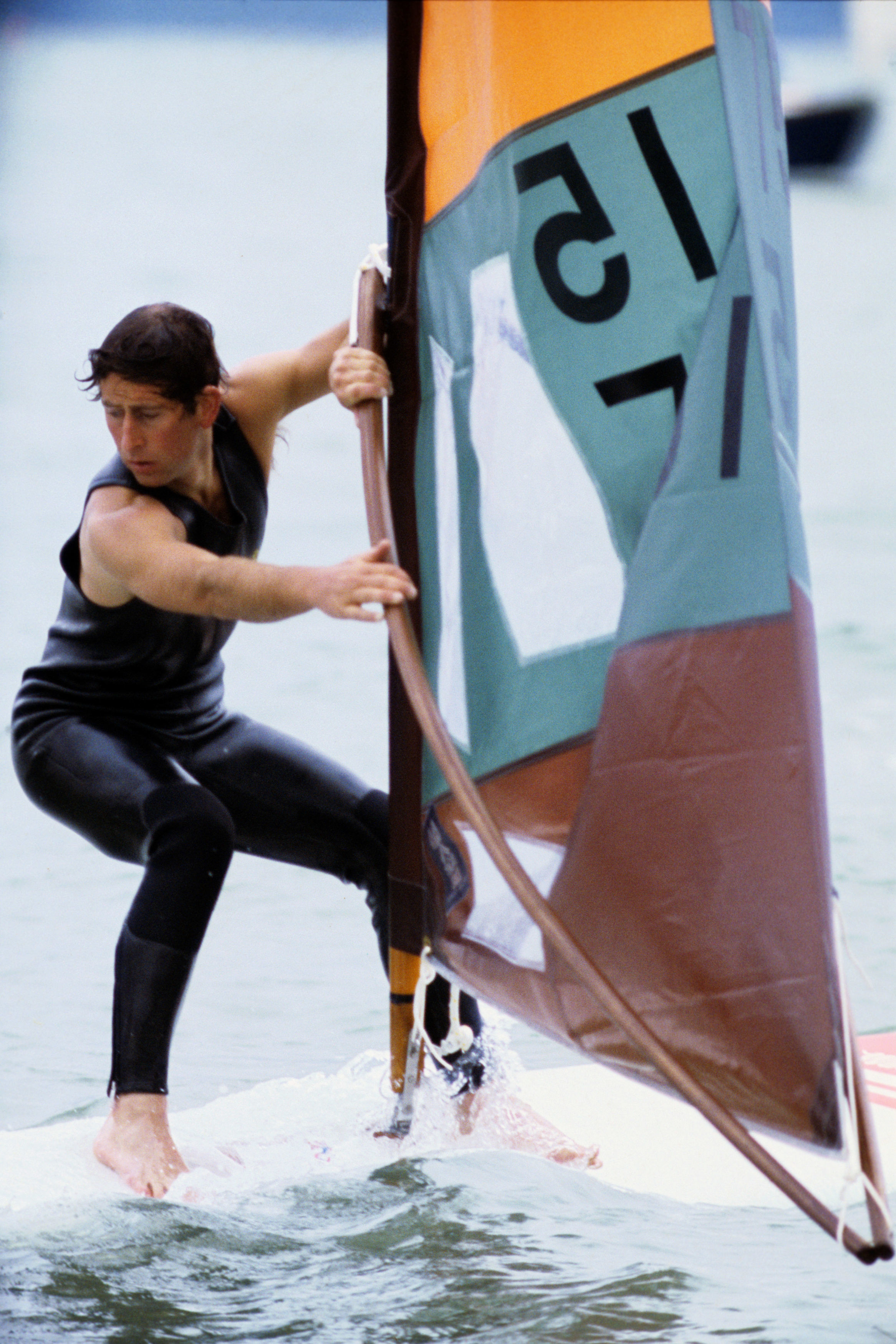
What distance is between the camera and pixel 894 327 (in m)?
13.0

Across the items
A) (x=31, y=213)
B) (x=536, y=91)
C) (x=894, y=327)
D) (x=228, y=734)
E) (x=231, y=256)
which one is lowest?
(x=228, y=734)

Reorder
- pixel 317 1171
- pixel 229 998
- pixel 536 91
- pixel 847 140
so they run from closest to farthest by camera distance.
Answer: pixel 536 91 < pixel 317 1171 < pixel 229 998 < pixel 847 140

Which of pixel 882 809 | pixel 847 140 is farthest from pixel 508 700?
pixel 847 140

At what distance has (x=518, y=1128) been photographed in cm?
239

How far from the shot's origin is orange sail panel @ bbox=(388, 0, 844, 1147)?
5.82 ft

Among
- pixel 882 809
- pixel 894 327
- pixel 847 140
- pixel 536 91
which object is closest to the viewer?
pixel 536 91

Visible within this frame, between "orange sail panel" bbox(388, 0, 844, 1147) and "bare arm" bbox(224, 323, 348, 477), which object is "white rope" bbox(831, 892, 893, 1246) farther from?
"bare arm" bbox(224, 323, 348, 477)

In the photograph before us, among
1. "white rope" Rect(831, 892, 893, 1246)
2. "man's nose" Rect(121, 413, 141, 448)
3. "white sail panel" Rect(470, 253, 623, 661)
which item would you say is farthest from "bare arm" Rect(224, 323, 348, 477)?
"white rope" Rect(831, 892, 893, 1246)

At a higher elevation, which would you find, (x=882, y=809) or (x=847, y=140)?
(x=847, y=140)

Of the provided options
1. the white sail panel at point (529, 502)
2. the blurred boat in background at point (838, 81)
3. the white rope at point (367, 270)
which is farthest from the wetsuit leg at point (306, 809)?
the blurred boat in background at point (838, 81)

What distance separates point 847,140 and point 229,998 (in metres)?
16.5

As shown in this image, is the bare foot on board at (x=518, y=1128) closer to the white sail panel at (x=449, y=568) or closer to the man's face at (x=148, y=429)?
the white sail panel at (x=449, y=568)

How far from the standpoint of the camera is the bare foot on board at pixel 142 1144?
2.15 m

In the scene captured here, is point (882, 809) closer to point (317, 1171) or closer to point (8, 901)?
point (8, 901)
